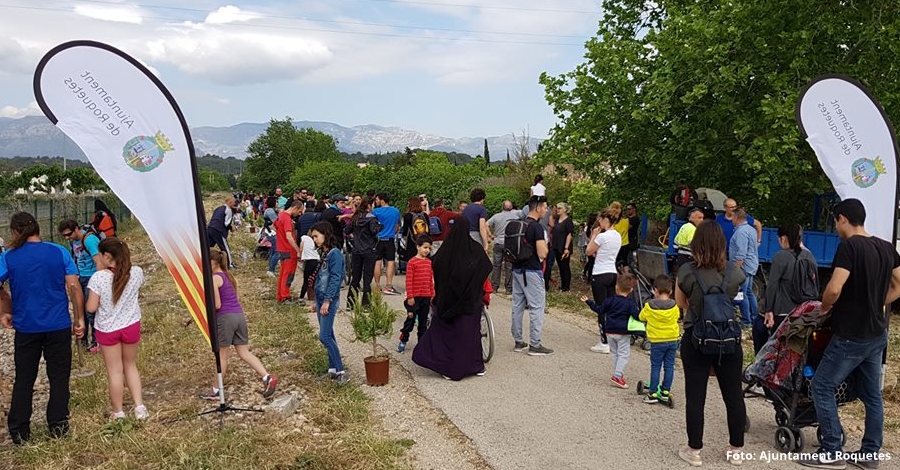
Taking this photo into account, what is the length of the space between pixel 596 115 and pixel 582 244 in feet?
9.33

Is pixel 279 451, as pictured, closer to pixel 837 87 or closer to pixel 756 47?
pixel 837 87

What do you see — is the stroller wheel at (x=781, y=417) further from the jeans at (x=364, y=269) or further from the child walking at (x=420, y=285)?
the jeans at (x=364, y=269)

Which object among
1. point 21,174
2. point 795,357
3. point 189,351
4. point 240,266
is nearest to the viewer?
point 795,357

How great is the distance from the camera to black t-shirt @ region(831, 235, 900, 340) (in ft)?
14.9

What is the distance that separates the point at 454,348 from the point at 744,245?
14.7ft

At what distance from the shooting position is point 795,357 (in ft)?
16.8

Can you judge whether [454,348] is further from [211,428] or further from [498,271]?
[498,271]

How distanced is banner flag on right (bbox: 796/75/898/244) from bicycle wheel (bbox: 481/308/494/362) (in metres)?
3.69

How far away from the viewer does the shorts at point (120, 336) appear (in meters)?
5.70

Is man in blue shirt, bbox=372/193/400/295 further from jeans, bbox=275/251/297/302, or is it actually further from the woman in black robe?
the woman in black robe

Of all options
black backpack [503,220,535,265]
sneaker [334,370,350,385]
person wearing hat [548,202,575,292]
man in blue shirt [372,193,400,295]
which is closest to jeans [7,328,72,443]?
sneaker [334,370,350,385]

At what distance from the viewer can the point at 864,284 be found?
4.56 m

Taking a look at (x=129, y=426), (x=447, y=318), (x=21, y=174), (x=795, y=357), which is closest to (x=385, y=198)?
(x=447, y=318)

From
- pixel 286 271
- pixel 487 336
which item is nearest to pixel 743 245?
pixel 487 336
